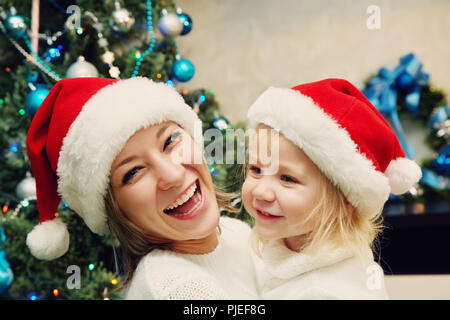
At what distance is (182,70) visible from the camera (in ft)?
4.53

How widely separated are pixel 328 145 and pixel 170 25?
2.65ft

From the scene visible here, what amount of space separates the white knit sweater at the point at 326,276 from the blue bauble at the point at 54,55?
1018mm

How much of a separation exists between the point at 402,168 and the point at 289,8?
2.66 feet

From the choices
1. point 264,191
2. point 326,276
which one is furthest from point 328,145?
point 326,276

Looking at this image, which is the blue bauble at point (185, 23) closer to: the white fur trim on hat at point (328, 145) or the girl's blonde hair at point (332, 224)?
the white fur trim on hat at point (328, 145)

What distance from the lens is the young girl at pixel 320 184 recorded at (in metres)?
0.82

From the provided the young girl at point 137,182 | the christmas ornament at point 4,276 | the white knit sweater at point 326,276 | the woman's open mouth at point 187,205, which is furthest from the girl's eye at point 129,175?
the christmas ornament at point 4,276

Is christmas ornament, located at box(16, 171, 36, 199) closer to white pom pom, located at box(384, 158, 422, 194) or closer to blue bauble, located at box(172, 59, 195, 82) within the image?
blue bauble, located at box(172, 59, 195, 82)

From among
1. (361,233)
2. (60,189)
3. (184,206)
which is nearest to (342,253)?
(361,233)

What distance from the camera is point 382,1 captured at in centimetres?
179

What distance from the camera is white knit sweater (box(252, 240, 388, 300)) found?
31.9 inches

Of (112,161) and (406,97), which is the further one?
(406,97)

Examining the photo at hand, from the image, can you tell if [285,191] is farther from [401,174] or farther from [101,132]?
[101,132]
